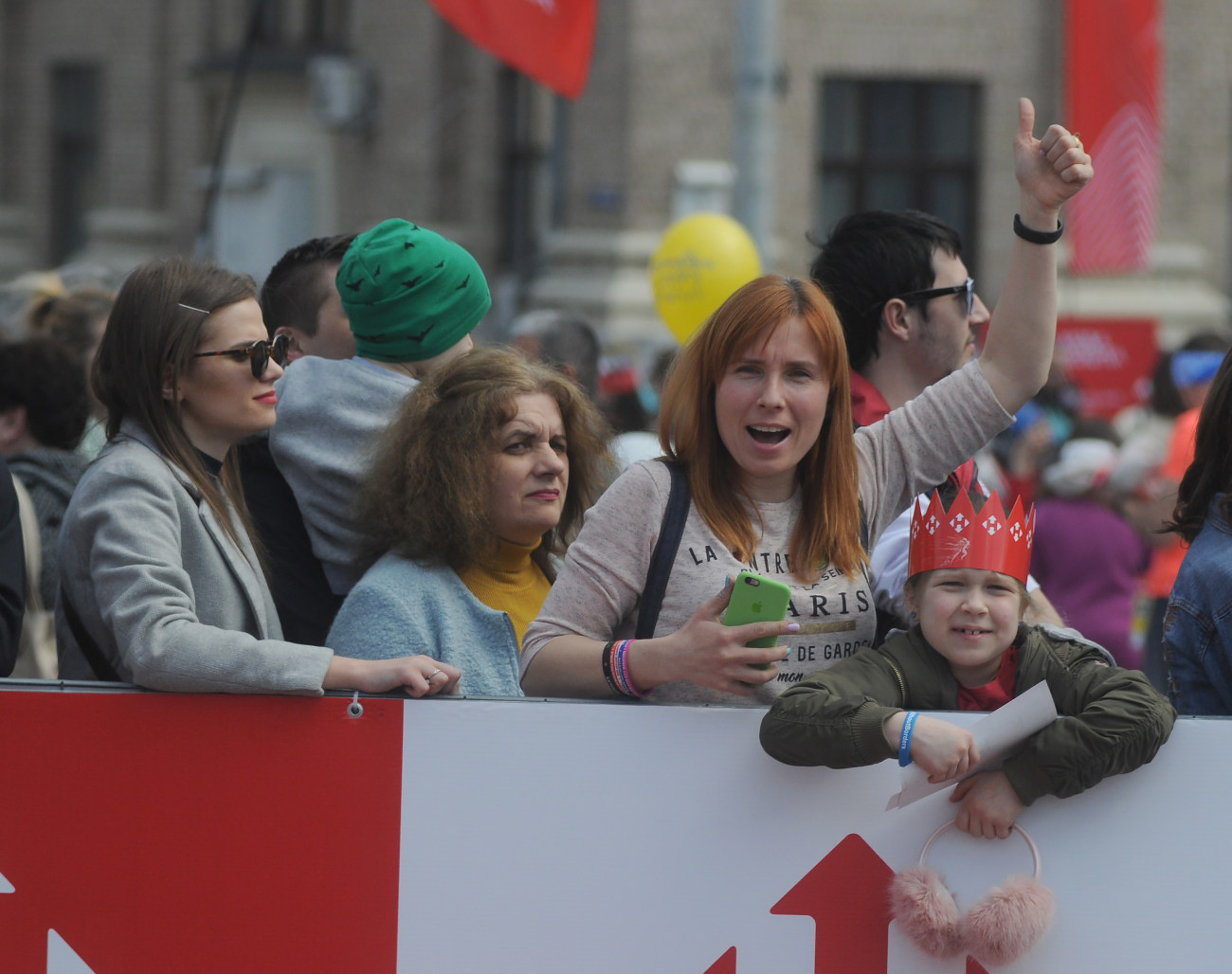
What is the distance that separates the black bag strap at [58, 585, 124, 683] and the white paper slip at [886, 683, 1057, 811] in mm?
1379

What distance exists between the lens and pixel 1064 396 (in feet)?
Result: 36.5

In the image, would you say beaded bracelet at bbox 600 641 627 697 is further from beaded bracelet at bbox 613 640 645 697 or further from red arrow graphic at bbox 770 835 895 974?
red arrow graphic at bbox 770 835 895 974

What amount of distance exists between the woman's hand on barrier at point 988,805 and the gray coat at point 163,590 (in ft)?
3.40

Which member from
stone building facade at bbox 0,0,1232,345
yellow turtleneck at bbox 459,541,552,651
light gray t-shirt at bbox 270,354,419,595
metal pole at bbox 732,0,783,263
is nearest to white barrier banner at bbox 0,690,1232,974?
yellow turtleneck at bbox 459,541,552,651

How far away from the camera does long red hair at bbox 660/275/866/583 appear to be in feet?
8.79

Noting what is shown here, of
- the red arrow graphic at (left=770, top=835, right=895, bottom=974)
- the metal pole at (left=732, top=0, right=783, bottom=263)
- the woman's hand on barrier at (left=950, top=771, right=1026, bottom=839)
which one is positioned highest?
the metal pole at (left=732, top=0, right=783, bottom=263)

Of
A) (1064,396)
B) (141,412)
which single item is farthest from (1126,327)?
(141,412)

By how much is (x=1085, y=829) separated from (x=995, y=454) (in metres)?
7.19

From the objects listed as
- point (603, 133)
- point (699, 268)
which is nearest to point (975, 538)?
point (699, 268)

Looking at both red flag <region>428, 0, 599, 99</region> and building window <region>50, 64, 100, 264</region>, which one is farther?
building window <region>50, 64, 100, 264</region>

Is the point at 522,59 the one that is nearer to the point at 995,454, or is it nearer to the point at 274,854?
the point at 995,454

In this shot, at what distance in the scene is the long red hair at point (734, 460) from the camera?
2678 mm

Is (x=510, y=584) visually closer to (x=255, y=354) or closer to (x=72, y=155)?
(x=255, y=354)

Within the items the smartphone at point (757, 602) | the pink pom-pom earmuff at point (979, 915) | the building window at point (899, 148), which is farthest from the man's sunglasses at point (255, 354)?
the building window at point (899, 148)
